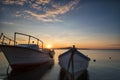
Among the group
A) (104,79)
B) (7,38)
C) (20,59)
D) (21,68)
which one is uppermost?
(7,38)

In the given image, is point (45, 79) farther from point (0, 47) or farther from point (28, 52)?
point (0, 47)

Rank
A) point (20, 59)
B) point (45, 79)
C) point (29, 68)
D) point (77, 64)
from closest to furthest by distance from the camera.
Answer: point (77, 64) < point (45, 79) < point (20, 59) < point (29, 68)

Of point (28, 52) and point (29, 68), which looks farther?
point (29, 68)

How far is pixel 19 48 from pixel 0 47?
6.97 ft

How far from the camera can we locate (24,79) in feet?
44.7

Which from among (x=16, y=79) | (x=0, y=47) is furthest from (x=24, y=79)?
(x=0, y=47)

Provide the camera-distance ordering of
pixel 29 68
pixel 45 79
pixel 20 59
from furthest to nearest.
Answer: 1. pixel 29 68
2. pixel 20 59
3. pixel 45 79

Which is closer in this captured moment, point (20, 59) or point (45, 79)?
point (45, 79)

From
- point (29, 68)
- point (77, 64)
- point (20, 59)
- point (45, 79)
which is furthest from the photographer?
point (29, 68)

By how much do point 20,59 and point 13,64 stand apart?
96cm

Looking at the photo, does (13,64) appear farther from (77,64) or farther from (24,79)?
(77,64)

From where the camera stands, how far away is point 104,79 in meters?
15.9

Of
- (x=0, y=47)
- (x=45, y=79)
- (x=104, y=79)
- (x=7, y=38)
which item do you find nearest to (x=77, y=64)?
(x=45, y=79)

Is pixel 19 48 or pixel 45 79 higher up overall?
pixel 19 48
